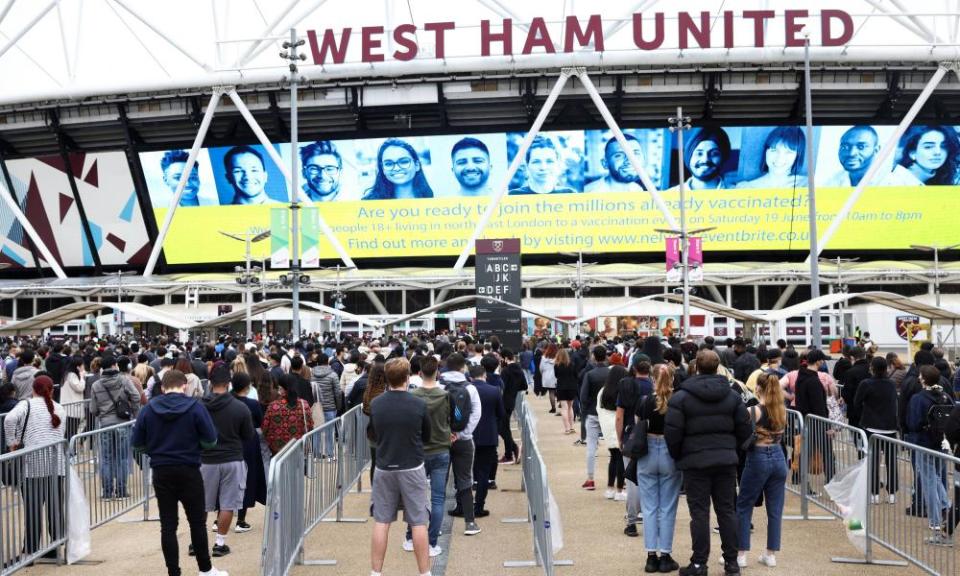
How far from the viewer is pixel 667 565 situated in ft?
25.7

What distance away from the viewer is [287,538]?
→ 741 centimetres

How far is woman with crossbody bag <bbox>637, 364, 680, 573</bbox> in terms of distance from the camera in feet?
25.9

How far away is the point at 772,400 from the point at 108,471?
23.6 ft

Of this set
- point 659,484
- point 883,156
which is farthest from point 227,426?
point 883,156

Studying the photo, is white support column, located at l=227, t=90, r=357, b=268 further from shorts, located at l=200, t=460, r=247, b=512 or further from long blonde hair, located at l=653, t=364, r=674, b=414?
long blonde hair, located at l=653, t=364, r=674, b=414

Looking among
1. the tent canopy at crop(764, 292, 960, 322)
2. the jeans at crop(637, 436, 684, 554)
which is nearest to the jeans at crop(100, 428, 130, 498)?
the jeans at crop(637, 436, 684, 554)

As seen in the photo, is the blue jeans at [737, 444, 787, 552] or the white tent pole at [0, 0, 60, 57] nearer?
the blue jeans at [737, 444, 787, 552]

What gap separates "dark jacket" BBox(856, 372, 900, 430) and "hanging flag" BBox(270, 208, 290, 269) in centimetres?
1636

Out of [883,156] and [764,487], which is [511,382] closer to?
[764,487]

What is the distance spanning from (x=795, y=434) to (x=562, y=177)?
4201cm

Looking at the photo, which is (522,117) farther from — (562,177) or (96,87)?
(96,87)

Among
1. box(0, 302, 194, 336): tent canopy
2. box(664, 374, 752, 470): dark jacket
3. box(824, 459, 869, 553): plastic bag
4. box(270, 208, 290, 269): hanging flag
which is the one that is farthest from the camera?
box(0, 302, 194, 336): tent canopy

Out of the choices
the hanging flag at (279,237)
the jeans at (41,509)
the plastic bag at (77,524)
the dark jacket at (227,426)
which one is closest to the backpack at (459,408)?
the dark jacket at (227,426)

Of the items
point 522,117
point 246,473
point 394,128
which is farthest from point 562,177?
point 246,473
